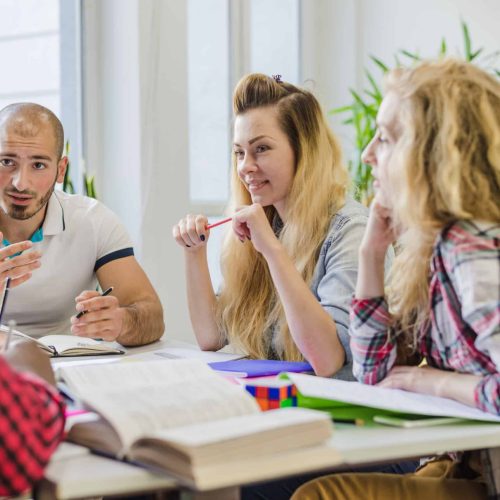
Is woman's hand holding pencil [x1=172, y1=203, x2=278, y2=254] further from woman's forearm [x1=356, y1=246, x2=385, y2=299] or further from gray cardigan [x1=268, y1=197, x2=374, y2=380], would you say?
woman's forearm [x1=356, y1=246, x2=385, y2=299]

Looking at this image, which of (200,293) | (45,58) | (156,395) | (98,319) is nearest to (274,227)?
(200,293)

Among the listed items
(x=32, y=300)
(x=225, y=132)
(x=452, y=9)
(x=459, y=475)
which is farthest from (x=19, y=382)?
(x=452, y=9)

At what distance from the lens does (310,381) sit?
1310 mm

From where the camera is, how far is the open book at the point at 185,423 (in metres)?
0.96

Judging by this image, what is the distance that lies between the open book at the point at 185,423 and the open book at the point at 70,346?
2.14 feet

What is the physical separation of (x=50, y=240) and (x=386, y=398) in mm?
1382

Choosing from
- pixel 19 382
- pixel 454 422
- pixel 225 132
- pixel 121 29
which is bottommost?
pixel 454 422

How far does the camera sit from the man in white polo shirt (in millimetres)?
2336

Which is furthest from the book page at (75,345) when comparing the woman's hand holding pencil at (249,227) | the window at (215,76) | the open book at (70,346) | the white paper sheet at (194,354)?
the window at (215,76)

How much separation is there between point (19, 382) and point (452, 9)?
3.51m

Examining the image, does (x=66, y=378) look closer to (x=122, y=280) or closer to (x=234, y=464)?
(x=234, y=464)

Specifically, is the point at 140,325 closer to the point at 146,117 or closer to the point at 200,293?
the point at 200,293

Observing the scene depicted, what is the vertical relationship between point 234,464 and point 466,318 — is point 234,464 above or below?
below

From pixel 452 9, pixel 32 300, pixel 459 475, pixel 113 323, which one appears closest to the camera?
pixel 459 475
